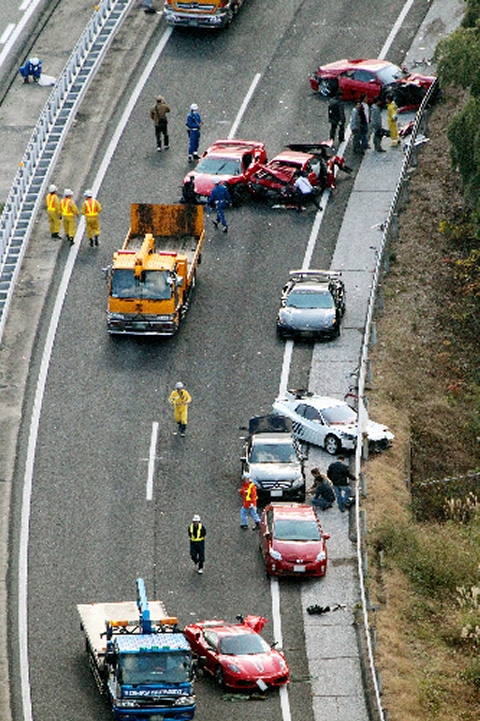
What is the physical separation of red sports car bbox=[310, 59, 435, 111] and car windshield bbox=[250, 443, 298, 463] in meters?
19.3

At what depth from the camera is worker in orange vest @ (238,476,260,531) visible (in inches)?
1845

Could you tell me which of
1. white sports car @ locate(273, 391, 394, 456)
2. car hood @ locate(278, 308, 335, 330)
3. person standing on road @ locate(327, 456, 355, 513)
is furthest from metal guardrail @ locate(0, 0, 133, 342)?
person standing on road @ locate(327, 456, 355, 513)

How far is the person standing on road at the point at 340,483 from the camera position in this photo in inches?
1885

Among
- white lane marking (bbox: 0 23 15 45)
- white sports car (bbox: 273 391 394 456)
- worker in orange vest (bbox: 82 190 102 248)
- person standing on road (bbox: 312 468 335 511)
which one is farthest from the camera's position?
white lane marking (bbox: 0 23 15 45)

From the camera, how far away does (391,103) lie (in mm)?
63188

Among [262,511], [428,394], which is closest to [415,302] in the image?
[428,394]

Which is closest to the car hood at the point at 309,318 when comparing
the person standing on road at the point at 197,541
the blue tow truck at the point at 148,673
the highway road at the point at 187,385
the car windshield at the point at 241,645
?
the highway road at the point at 187,385

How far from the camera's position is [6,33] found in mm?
70000

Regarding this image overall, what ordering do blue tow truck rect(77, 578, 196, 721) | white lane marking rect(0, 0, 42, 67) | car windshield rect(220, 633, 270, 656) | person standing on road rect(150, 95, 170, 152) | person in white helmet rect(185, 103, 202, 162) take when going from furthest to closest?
white lane marking rect(0, 0, 42, 67) → person standing on road rect(150, 95, 170, 152) → person in white helmet rect(185, 103, 202, 162) → car windshield rect(220, 633, 270, 656) → blue tow truck rect(77, 578, 196, 721)

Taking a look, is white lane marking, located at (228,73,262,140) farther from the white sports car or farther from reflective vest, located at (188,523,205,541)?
reflective vest, located at (188,523,205,541)

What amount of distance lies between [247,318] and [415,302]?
5.16 m

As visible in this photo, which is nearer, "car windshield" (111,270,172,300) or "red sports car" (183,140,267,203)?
"car windshield" (111,270,172,300)

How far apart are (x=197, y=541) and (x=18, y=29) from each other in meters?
30.0

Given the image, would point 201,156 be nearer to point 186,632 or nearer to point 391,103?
point 391,103
